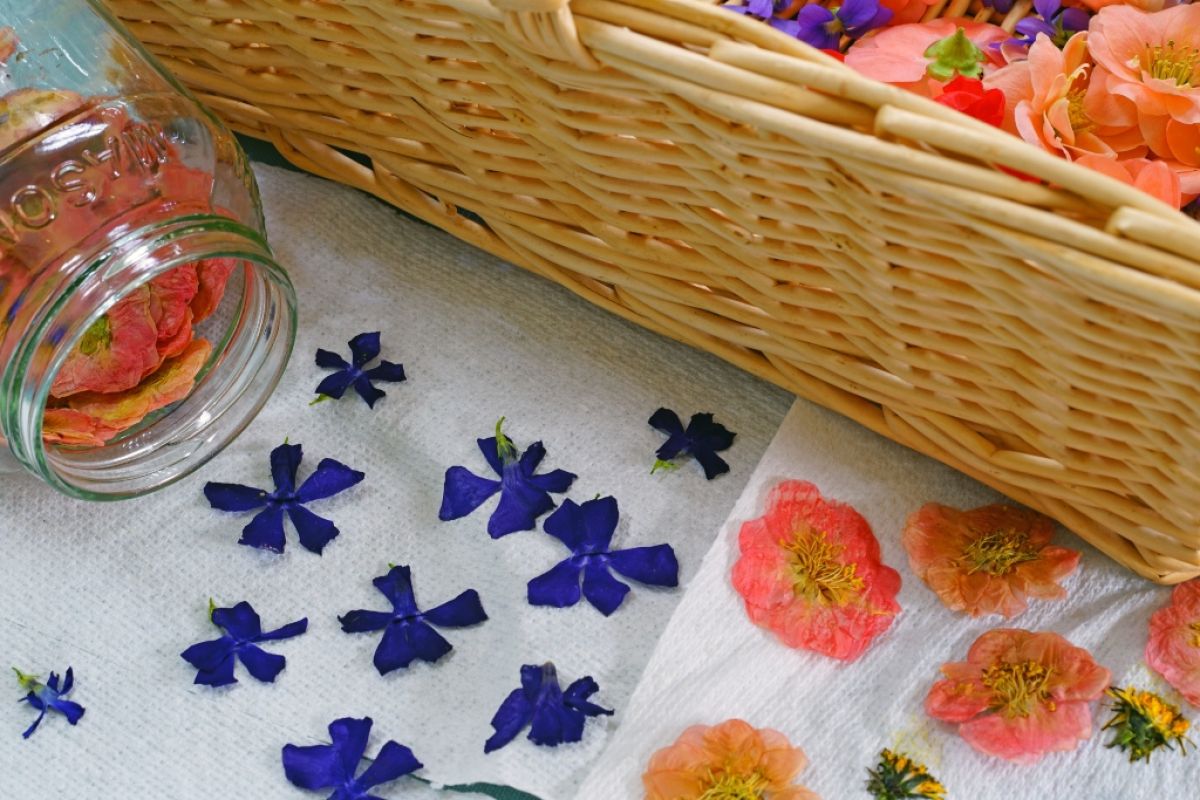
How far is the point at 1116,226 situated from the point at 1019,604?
216 millimetres

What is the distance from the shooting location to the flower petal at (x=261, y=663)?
57 centimetres

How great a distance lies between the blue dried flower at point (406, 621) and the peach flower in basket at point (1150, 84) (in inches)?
13.1

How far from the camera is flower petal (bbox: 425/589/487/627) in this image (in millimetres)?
576

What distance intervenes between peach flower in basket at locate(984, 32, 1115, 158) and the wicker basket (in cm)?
8

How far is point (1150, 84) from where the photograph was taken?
1.73 feet

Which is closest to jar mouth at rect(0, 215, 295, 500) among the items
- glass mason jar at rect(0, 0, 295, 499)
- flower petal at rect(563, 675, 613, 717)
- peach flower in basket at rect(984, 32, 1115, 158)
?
glass mason jar at rect(0, 0, 295, 499)

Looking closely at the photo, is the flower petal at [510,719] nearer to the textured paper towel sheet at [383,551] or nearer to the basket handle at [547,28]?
the textured paper towel sheet at [383,551]

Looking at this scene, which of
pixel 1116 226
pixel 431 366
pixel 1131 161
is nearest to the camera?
pixel 1116 226

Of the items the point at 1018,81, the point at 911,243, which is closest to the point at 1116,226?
the point at 911,243

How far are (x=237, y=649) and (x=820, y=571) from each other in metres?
0.25

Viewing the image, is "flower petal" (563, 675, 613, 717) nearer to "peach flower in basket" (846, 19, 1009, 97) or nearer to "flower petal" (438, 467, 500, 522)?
"flower petal" (438, 467, 500, 522)

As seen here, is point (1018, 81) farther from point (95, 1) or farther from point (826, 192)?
point (95, 1)

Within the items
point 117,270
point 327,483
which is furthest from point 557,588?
point 117,270

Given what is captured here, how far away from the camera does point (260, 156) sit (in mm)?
746
